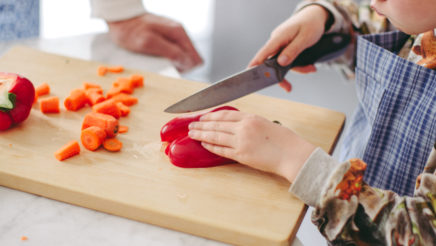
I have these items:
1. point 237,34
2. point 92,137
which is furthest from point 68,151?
point 237,34

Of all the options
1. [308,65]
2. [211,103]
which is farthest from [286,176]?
[308,65]

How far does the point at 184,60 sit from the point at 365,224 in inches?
39.5

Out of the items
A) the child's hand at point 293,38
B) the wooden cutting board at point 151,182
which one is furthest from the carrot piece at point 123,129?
the child's hand at point 293,38

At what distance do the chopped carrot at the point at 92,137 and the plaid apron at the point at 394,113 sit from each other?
2.17 ft

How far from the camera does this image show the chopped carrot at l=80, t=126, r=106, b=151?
1.07m

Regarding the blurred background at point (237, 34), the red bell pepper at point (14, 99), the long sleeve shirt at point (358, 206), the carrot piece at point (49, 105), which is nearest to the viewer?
the long sleeve shirt at point (358, 206)

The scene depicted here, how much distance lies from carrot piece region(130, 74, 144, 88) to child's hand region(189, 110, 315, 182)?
1.10 feet

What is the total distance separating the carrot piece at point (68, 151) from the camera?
1.03 meters

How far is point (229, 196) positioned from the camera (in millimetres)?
972

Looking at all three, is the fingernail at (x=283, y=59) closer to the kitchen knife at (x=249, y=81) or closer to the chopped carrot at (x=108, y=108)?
the kitchen knife at (x=249, y=81)

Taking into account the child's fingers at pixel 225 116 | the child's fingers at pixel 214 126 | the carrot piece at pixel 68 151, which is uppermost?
the child's fingers at pixel 225 116

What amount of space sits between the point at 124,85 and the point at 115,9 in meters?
0.45

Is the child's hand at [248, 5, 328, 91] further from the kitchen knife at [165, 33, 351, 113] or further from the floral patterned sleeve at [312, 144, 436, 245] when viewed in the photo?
the floral patterned sleeve at [312, 144, 436, 245]

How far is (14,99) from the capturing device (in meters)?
1.12
